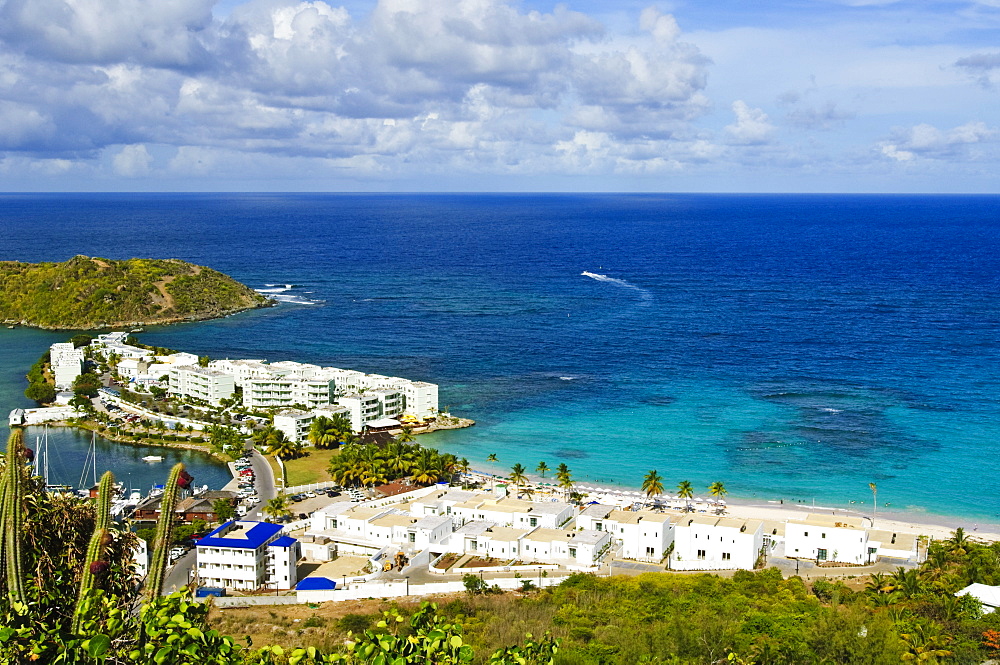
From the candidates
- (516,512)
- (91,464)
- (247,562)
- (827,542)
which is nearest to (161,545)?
(247,562)

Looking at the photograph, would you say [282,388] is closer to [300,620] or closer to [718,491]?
[718,491]

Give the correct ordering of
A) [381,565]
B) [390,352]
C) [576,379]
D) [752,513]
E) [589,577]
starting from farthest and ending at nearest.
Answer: [390,352], [576,379], [752,513], [381,565], [589,577]

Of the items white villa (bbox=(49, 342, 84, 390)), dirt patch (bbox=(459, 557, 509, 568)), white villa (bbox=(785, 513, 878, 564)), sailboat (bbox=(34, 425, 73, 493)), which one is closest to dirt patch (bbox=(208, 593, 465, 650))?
dirt patch (bbox=(459, 557, 509, 568))

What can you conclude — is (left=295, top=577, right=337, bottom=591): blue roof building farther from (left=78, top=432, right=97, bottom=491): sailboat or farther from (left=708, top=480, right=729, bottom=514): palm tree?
(left=708, top=480, right=729, bottom=514): palm tree

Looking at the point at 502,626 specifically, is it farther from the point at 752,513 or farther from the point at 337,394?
the point at 337,394

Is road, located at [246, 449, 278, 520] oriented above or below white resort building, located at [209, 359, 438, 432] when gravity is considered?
below

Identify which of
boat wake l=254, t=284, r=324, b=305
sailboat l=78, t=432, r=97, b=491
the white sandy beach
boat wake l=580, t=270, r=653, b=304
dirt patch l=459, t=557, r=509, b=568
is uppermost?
boat wake l=580, t=270, r=653, b=304

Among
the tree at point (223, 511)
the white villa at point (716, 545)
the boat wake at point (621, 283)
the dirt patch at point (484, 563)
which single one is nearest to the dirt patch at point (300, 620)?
the dirt patch at point (484, 563)

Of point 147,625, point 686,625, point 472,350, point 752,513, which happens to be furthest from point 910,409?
point 147,625
